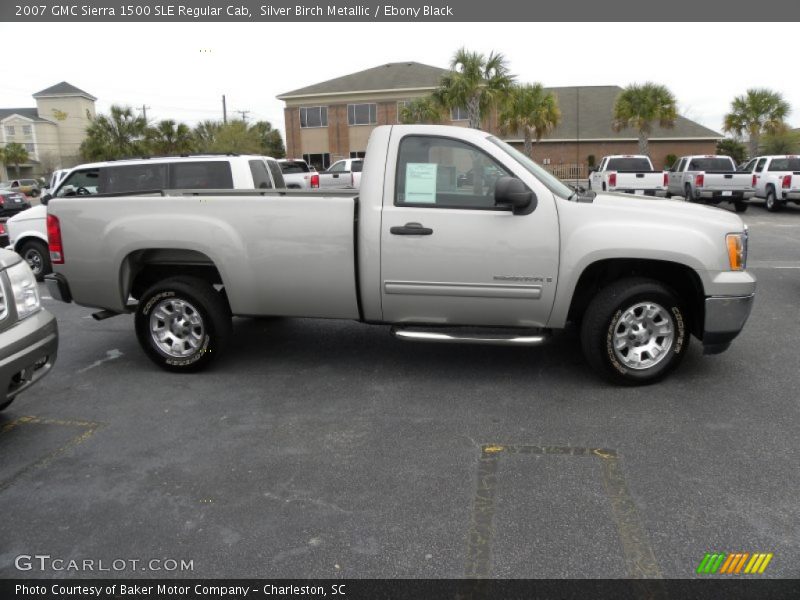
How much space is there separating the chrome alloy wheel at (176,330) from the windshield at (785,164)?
72.2ft

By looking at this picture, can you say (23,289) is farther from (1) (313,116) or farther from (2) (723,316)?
(1) (313,116)

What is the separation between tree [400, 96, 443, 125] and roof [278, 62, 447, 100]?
195cm

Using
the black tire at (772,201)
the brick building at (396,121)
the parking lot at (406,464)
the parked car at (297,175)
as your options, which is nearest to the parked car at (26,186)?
the brick building at (396,121)

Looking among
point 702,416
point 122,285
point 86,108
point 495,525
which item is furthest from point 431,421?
point 86,108

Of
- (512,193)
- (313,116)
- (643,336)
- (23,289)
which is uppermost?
(313,116)

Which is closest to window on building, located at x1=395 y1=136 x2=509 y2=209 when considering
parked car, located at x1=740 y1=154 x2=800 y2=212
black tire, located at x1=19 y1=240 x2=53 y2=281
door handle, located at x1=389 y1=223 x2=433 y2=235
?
door handle, located at x1=389 y1=223 x2=433 y2=235

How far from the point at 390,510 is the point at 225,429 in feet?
5.36

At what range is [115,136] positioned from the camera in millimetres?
46562

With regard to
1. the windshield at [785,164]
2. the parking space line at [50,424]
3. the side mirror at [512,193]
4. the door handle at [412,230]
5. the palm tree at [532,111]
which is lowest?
the parking space line at [50,424]

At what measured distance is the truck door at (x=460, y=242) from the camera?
4980 mm

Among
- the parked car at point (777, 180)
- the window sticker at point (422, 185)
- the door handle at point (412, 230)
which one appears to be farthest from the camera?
the parked car at point (777, 180)

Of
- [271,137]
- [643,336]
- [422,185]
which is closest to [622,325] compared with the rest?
[643,336]

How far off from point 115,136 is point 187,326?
46.5 m

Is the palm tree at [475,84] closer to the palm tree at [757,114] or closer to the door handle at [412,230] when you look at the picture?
the palm tree at [757,114]
